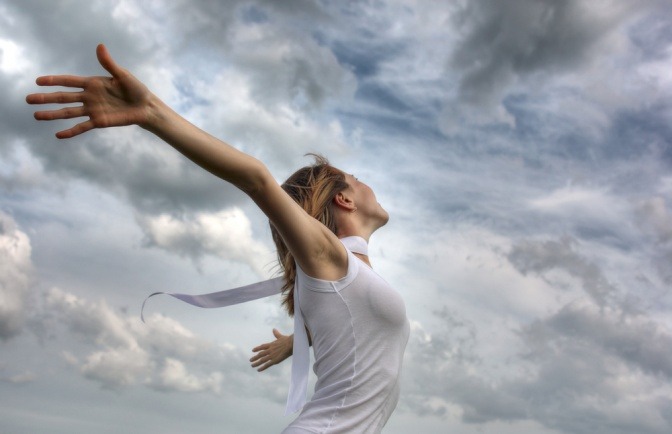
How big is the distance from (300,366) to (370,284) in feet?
3.52

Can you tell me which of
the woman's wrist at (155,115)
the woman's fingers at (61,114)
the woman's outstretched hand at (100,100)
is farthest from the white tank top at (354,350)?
the woman's fingers at (61,114)

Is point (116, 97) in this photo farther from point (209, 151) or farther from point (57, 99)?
point (209, 151)

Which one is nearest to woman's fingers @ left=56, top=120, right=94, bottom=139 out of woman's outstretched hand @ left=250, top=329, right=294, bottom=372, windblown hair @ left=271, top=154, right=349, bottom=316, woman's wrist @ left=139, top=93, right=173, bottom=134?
woman's wrist @ left=139, top=93, right=173, bottom=134

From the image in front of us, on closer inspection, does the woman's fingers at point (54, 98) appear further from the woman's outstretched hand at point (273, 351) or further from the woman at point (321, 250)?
the woman's outstretched hand at point (273, 351)

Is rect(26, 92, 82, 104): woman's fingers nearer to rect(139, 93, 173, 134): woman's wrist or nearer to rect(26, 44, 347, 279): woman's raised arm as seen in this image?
rect(26, 44, 347, 279): woman's raised arm

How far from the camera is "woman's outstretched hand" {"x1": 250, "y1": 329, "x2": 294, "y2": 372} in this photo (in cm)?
684

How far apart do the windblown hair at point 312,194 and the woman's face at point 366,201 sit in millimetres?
99

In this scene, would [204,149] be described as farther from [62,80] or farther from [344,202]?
[344,202]

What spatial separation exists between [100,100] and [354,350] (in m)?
2.31

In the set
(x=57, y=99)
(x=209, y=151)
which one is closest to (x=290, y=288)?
(x=209, y=151)

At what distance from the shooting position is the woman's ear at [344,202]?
5816mm

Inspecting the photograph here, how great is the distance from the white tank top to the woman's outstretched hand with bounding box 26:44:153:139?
1.71 m

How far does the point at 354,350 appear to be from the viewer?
15.5 ft

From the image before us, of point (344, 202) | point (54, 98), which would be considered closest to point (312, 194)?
point (344, 202)
